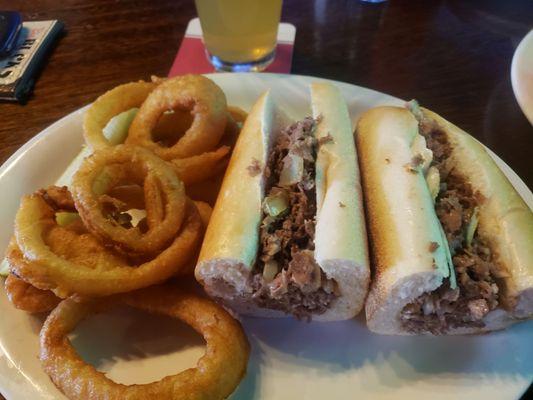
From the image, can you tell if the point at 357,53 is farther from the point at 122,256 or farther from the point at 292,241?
the point at 122,256

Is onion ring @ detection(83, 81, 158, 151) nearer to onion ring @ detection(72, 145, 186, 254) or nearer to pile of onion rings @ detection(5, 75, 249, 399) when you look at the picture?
pile of onion rings @ detection(5, 75, 249, 399)

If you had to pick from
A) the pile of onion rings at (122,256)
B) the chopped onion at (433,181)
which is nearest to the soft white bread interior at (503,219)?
the chopped onion at (433,181)

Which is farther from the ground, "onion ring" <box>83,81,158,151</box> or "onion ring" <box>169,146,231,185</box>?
"onion ring" <box>83,81,158,151</box>

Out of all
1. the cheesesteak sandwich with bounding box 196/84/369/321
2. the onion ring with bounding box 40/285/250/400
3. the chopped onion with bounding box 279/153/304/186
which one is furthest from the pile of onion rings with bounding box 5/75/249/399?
the chopped onion with bounding box 279/153/304/186

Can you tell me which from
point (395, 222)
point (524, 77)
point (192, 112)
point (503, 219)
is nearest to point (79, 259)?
point (192, 112)

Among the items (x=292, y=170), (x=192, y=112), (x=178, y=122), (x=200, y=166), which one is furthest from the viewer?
(x=178, y=122)

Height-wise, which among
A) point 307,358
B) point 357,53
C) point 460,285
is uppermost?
point 460,285

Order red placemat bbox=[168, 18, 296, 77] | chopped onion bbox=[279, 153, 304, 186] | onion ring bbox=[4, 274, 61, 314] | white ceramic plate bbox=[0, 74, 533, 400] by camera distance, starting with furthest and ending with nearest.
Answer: red placemat bbox=[168, 18, 296, 77], chopped onion bbox=[279, 153, 304, 186], onion ring bbox=[4, 274, 61, 314], white ceramic plate bbox=[0, 74, 533, 400]
